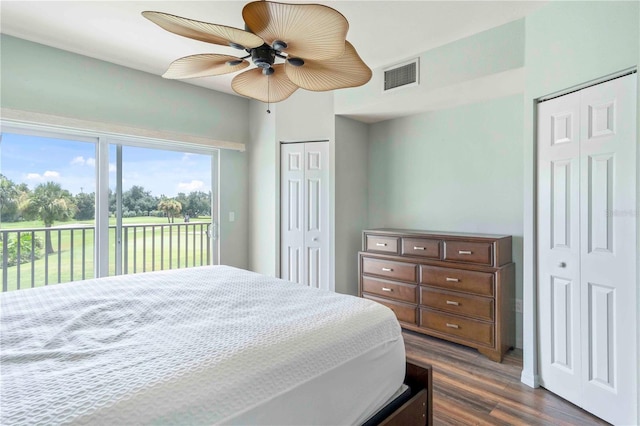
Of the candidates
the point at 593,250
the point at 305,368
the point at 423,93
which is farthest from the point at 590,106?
the point at 305,368

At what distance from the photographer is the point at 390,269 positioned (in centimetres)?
316

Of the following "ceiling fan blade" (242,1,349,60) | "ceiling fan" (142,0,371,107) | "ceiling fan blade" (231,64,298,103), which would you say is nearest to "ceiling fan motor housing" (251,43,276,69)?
"ceiling fan" (142,0,371,107)

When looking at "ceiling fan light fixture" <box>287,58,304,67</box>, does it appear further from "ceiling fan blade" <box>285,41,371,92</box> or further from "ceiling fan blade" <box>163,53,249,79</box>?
"ceiling fan blade" <box>163,53,249,79</box>

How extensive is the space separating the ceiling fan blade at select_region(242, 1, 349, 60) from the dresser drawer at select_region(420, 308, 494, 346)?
2.33 meters

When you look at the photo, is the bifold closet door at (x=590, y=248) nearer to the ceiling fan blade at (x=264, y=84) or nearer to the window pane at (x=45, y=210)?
the ceiling fan blade at (x=264, y=84)

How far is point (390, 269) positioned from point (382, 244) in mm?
258

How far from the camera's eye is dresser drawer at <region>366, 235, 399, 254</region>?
3152mm

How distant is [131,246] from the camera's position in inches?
139

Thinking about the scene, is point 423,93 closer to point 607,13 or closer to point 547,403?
point 607,13

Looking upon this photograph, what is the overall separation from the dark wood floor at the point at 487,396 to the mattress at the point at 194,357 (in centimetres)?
85

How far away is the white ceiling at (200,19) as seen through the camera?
2.21 m

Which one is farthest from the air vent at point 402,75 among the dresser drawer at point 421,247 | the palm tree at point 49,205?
the palm tree at point 49,205

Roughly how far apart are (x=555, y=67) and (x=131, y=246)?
160 inches

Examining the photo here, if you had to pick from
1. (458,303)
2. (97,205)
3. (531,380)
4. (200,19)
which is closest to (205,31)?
(200,19)
